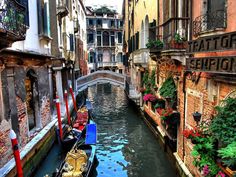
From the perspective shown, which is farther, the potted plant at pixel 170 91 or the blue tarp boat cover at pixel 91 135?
the blue tarp boat cover at pixel 91 135

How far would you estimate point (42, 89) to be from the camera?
31.0 feet

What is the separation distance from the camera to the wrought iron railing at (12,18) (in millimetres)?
4300

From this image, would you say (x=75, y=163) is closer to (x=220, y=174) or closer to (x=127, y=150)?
(x=127, y=150)

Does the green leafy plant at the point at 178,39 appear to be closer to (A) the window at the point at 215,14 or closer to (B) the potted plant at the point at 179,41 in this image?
(B) the potted plant at the point at 179,41

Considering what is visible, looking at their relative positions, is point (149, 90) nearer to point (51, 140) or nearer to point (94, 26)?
point (51, 140)

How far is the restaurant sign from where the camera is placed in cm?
346

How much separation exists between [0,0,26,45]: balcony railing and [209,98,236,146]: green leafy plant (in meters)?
3.64

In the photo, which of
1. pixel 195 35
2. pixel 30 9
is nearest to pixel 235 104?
pixel 195 35

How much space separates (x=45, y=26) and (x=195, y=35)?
613cm

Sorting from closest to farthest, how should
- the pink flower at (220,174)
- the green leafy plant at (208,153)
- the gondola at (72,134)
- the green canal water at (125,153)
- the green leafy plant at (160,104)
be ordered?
the pink flower at (220,174) → the green leafy plant at (208,153) → the green canal water at (125,153) → the gondola at (72,134) → the green leafy plant at (160,104)

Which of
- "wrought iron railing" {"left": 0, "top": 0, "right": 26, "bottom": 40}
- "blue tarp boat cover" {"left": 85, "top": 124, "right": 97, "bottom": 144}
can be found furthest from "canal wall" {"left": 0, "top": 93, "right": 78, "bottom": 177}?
"wrought iron railing" {"left": 0, "top": 0, "right": 26, "bottom": 40}

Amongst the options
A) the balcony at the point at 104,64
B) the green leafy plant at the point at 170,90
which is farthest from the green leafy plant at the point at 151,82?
the balcony at the point at 104,64

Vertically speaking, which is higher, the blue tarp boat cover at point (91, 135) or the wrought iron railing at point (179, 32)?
the wrought iron railing at point (179, 32)

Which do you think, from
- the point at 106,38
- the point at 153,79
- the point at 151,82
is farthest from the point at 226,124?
the point at 106,38
